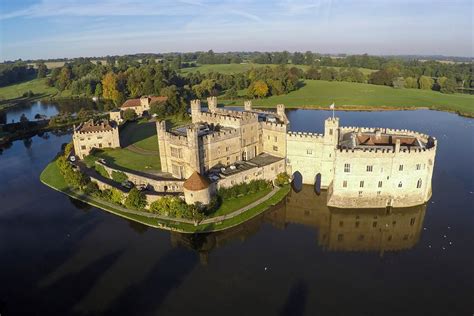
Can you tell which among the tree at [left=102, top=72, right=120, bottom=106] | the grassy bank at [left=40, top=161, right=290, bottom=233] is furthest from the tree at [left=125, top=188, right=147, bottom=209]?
the tree at [left=102, top=72, right=120, bottom=106]

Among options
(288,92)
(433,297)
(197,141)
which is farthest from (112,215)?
(288,92)

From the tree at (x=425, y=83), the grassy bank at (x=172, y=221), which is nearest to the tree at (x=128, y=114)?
the grassy bank at (x=172, y=221)

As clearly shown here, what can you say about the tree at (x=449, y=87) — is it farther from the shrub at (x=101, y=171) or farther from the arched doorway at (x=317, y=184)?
the shrub at (x=101, y=171)

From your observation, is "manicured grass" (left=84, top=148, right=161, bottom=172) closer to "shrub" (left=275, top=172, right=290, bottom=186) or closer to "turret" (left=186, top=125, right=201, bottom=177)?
"turret" (left=186, top=125, right=201, bottom=177)

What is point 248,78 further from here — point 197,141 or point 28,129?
point 197,141

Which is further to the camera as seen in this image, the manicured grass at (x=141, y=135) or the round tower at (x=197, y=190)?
the manicured grass at (x=141, y=135)

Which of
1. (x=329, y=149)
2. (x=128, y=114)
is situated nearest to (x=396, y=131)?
(x=329, y=149)
